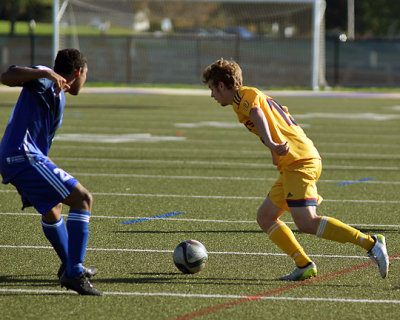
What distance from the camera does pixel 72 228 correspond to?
18.3 feet

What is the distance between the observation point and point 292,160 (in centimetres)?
596

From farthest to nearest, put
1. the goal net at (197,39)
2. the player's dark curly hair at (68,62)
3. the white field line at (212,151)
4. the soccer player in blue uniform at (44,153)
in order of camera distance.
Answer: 1. the goal net at (197,39)
2. the white field line at (212,151)
3. the player's dark curly hair at (68,62)
4. the soccer player in blue uniform at (44,153)

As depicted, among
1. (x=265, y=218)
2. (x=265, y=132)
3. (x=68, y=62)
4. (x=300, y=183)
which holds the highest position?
(x=68, y=62)

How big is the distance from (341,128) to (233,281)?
46.3 ft

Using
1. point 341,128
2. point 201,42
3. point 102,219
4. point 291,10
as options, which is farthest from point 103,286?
point 201,42

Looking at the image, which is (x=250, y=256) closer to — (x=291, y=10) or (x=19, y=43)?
(x=291, y=10)

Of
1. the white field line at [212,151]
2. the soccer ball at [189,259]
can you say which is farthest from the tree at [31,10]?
the soccer ball at [189,259]

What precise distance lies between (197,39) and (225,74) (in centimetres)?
3424

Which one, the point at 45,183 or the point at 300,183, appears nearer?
the point at 45,183

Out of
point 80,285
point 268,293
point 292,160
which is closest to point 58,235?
point 80,285

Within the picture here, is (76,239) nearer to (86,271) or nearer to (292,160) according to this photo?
(86,271)

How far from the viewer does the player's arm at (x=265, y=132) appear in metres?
5.80

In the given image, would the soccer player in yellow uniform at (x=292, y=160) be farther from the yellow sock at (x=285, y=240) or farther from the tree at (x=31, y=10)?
the tree at (x=31, y=10)

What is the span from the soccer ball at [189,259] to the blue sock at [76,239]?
3.20 feet
